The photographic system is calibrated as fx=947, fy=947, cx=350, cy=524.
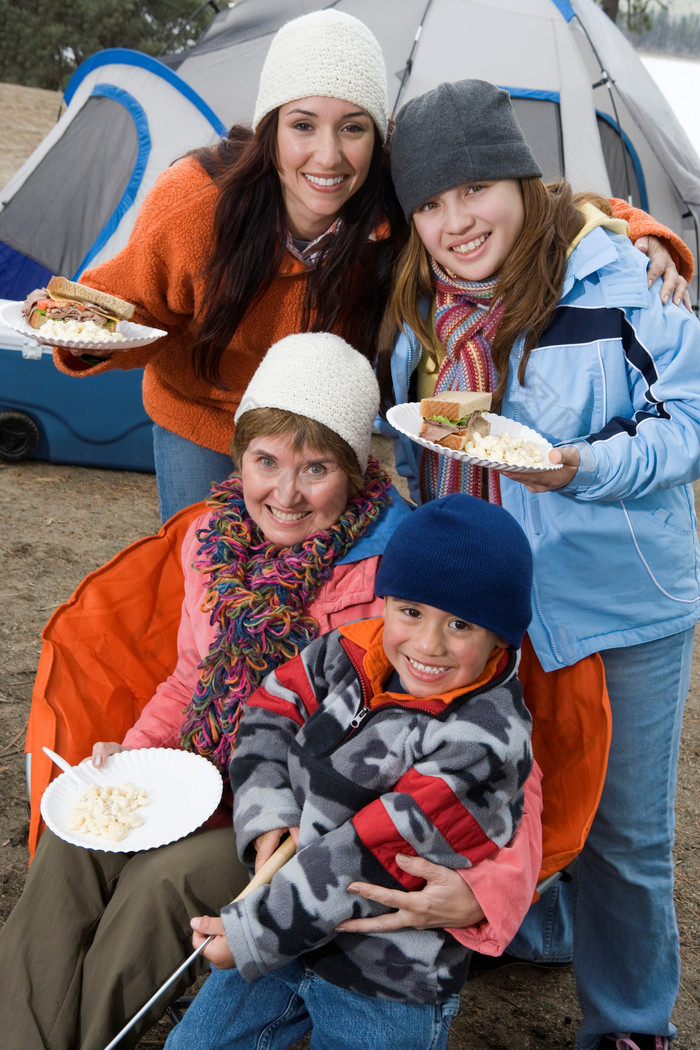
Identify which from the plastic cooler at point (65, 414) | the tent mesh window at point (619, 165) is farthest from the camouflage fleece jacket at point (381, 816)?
the tent mesh window at point (619, 165)

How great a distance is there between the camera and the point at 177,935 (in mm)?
1565

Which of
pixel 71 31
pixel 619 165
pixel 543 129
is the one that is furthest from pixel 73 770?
pixel 71 31

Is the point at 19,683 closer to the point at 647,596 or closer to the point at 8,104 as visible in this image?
the point at 647,596

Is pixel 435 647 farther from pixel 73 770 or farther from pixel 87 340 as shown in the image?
pixel 87 340

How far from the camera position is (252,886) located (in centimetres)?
148

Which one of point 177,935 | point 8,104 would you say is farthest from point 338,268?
point 8,104

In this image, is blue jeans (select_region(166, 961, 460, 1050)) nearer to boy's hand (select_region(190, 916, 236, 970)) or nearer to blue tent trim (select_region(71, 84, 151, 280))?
boy's hand (select_region(190, 916, 236, 970))

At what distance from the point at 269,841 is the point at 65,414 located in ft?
12.2

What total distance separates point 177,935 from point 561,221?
1.43 meters

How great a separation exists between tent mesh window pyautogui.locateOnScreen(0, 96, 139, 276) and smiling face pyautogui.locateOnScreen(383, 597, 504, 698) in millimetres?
4215

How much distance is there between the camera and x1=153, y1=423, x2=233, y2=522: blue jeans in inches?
96.2

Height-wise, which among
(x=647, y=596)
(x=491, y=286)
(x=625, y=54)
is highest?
(x=625, y=54)

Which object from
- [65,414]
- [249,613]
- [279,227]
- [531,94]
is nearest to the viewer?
[249,613]

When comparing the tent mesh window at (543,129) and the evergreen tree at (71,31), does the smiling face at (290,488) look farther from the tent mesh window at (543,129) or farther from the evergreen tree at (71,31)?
the evergreen tree at (71,31)
